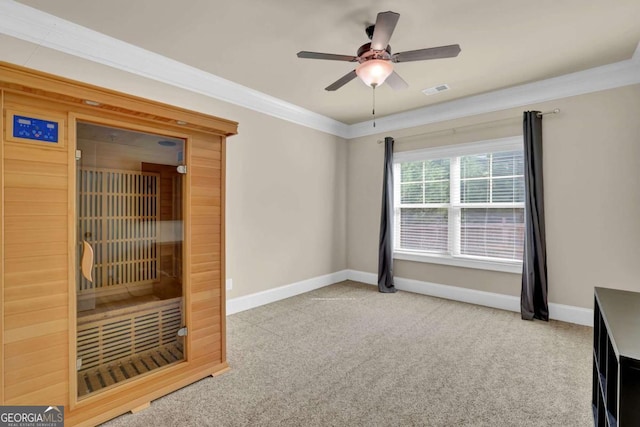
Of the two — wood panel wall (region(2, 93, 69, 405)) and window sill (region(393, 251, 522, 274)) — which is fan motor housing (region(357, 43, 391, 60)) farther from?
window sill (region(393, 251, 522, 274))

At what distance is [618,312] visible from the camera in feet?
4.48

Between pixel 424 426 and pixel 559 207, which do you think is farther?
pixel 559 207

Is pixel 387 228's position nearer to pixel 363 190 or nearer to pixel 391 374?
pixel 363 190

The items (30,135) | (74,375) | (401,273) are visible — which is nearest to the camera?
(30,135)

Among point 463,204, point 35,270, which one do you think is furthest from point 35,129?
point 463,204

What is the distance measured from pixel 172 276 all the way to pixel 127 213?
540mm

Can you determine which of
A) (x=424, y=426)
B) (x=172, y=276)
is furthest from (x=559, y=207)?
(x=172, y=276)

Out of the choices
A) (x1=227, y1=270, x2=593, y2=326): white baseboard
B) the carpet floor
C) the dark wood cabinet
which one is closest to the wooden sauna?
the carpet floor

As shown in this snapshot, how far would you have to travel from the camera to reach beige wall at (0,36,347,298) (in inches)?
131

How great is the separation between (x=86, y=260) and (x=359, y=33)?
2.59 m

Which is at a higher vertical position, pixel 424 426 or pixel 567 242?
pixel 567 242

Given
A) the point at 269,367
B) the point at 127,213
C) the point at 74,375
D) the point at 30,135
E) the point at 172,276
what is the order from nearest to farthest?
the point at 30,135 → the point at 74,375 → the point at 127,213 → the point at 172,276 → the point at 269,367

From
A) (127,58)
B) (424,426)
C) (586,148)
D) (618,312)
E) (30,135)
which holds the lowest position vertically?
Result: (424,426)

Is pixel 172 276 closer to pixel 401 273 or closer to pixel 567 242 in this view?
pixel 401 273
